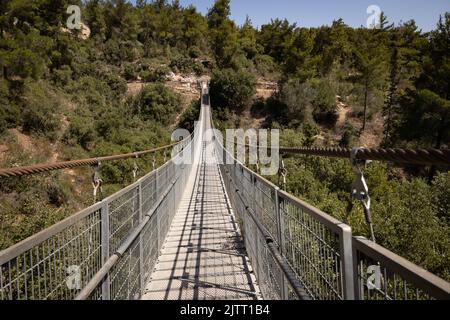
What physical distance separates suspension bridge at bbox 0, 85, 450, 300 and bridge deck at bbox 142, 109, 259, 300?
0.04ft

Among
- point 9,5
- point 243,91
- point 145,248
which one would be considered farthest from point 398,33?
point 145,248

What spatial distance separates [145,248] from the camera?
387cm

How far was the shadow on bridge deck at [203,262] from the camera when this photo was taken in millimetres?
3643

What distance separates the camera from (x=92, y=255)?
217cm

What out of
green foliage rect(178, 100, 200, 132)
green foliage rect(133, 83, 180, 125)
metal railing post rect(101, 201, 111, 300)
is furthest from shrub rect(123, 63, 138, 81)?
metal railing post rect(101, 201, 111, 300)

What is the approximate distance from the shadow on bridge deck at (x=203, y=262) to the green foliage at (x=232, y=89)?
3204 centimetres

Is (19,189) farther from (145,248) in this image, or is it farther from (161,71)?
(161,71)

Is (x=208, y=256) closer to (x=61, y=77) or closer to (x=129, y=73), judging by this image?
(x=61, y=77)

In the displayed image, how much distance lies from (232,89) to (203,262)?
117 feet

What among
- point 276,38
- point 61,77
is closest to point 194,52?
point 276,38

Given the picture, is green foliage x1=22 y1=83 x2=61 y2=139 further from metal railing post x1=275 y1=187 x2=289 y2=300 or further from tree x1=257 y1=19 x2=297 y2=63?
tree x1=257 y1=19 x2=297 y2=63

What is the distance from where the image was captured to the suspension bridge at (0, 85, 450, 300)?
1.22 m

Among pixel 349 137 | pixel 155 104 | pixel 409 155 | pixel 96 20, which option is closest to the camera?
pixel 409 155

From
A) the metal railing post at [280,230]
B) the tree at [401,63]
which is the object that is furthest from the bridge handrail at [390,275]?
the tree at [401,63]
